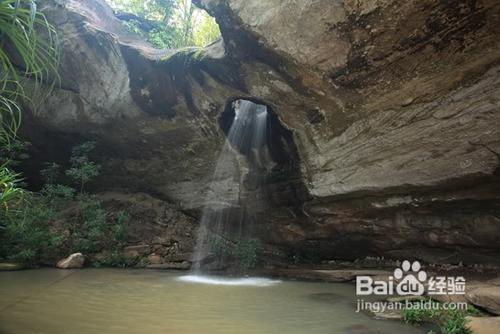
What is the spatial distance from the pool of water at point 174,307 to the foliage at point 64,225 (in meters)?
1.41

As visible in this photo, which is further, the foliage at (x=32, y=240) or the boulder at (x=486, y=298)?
the foliage at (x=32, y=240)

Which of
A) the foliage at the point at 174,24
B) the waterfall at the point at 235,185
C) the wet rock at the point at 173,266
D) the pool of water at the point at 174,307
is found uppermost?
the foliage at the point at 174,24

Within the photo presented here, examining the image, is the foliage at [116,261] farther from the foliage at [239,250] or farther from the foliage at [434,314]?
the foliage at [434,314]

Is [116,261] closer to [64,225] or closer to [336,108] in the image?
[64,225]

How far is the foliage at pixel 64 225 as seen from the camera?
9.36 metres

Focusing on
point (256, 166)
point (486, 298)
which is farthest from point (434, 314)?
point (256, 166)

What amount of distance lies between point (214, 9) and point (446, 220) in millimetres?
5924

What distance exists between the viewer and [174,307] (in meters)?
5.50

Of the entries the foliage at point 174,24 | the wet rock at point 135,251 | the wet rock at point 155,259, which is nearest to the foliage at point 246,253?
the wet rock at point 155,259

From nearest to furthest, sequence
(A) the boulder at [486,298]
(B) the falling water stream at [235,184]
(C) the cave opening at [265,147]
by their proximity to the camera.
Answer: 1. (A) the boulder at [486,298]
2. (C) the cave opening at [265,147]
3. (B) the falling water stream at [235,184]

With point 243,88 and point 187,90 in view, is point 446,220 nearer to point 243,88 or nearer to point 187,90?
point 243,88

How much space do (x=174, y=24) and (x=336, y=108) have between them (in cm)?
1031

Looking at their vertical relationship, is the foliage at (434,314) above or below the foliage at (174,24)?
below

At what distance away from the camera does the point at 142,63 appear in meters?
9.63
